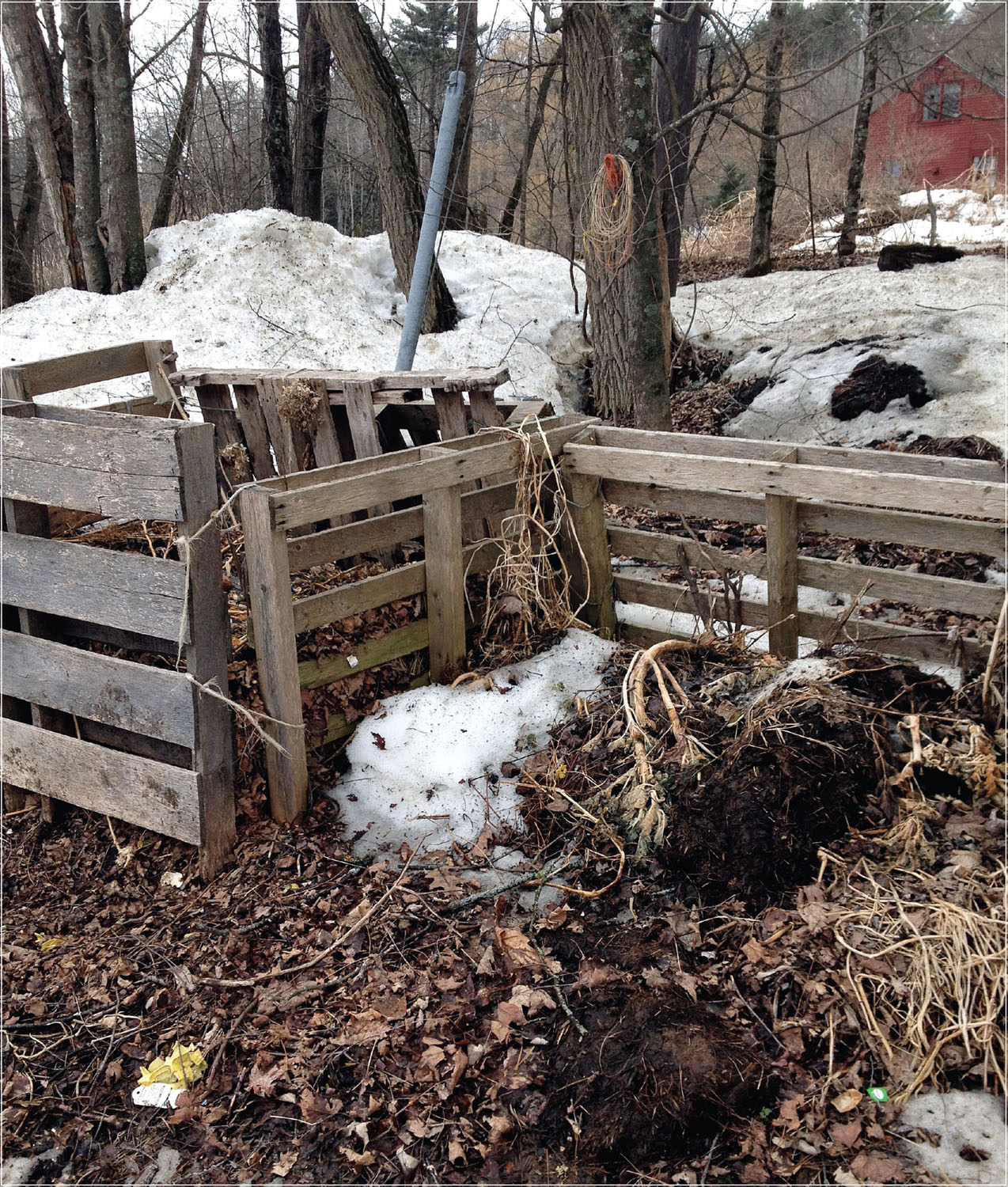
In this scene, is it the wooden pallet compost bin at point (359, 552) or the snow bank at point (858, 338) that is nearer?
the wooden pallet compost bin at point (359, 552)

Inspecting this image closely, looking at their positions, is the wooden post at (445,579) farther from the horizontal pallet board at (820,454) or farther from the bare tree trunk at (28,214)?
the bare tree trunk at (28,214)

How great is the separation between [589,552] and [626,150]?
4.25m

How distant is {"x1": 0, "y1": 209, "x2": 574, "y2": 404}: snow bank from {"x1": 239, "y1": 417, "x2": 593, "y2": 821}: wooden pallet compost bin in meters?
5.71

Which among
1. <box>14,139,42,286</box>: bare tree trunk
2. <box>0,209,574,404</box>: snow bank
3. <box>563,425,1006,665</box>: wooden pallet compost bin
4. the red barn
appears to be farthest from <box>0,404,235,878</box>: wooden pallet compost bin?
the red barn

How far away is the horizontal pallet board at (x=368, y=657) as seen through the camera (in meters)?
4.62

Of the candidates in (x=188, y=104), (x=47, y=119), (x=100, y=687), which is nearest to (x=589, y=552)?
(x=100, y=687)

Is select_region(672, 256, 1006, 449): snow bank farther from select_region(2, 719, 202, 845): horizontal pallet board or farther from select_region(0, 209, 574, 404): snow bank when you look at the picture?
select_region(2, 719, 202, 845): horizontal pallet board

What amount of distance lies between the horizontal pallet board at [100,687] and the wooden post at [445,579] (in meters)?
1.28

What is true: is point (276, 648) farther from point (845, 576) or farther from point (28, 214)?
point (28, 214)

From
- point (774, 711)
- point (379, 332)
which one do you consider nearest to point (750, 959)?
point (774, 711)

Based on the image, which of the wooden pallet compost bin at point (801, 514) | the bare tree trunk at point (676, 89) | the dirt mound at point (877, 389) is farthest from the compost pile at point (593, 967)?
the bare tree trunk at point (676, 89)

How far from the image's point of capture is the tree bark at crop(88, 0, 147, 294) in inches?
458

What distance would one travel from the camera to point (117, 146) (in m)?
11.7

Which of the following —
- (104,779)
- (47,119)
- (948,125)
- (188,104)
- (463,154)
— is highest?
(948,125)
